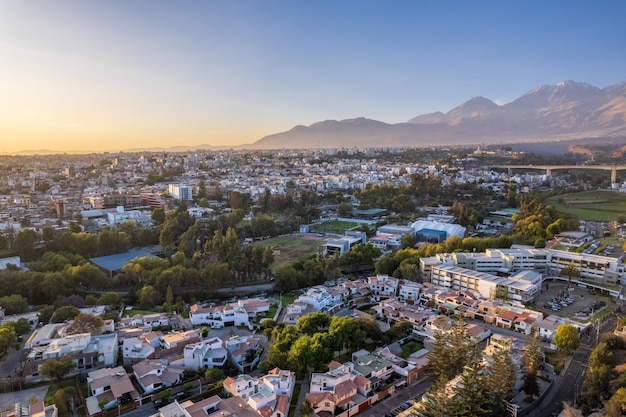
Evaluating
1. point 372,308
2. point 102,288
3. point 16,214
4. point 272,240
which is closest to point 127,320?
point 102,288

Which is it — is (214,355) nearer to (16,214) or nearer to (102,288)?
(102,288)

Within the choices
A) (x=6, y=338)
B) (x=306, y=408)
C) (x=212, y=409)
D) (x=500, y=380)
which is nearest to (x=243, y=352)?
(x=212, y=409)

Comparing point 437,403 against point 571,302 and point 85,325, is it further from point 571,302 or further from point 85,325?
point 571,302

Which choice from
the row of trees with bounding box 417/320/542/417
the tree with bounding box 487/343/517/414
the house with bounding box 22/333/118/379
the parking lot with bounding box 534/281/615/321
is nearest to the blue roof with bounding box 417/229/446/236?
the parking lot with bounding box 534/281/615/321

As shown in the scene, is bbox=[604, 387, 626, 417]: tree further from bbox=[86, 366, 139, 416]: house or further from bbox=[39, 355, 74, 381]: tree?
bbox=[39, 355, 74, 381]: tree

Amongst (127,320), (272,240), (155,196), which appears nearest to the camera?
(127,320)

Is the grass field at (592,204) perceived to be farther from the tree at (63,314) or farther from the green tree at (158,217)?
the tree at (63,314)

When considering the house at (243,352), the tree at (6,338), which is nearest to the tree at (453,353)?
the house at (243,352)
